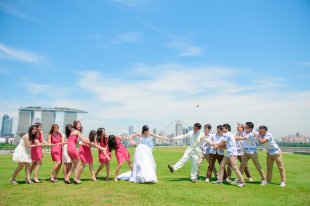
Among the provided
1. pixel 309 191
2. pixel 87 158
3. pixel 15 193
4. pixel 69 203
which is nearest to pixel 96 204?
pixel 69 203

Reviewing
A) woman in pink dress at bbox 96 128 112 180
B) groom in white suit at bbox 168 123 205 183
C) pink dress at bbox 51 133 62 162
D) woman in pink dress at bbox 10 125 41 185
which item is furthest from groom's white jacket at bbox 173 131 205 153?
woman in pink dress at bbox 10 125 41 185

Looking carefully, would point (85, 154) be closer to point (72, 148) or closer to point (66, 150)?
A: point (72, 148)

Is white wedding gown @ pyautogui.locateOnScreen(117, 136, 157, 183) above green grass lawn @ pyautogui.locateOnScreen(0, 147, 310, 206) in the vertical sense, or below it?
above

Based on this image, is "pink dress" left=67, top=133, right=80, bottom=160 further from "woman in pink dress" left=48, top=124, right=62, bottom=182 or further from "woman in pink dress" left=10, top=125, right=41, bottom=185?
"woman in pink dress" left=10, top=125, right=41, bottom=185

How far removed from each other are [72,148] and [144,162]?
3015 millimetres

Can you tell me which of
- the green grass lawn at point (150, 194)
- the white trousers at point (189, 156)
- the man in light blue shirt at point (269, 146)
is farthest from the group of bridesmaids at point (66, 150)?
the man in light blue shirt at point (269, 146)

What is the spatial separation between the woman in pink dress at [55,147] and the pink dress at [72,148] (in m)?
0.79

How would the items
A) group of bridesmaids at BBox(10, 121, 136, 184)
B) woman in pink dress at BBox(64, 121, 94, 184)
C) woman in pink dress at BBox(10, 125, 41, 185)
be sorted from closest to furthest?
woman in pink dress at BBox(10, 125, 41, 185)
group of bridesmaids at BBox(10, 121, 136, 184)
woman in pink dress at BBox(64, 121, 94, 184)

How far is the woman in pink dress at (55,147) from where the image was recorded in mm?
12570

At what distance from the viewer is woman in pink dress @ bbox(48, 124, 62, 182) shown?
41.2 feet

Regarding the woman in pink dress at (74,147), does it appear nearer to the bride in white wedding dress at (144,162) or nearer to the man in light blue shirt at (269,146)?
the bride in white wedding dress at (144,162)

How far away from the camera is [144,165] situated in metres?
12.4

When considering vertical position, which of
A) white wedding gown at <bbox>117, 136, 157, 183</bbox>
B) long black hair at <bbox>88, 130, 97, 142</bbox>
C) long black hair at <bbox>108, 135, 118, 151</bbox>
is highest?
long black hair at <bbox>88, 130, 97, 142</bbox>

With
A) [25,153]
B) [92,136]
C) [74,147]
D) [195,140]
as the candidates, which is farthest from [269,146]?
[25,153]
